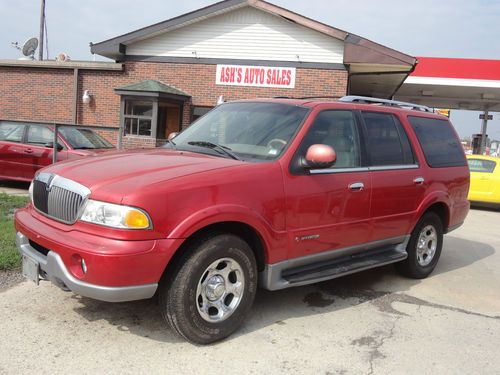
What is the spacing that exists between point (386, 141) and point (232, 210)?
2270 mm

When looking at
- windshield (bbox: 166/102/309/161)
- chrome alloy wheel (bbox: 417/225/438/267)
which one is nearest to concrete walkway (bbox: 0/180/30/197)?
windshield (bbox: 166/102/309/161)

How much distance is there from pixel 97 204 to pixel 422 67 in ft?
68.9

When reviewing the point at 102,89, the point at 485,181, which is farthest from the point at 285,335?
the point at 102,89

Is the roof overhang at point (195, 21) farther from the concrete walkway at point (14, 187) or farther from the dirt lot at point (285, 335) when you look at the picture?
the dirt lot at point (285, 335)

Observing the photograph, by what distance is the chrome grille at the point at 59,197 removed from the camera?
3298 mm

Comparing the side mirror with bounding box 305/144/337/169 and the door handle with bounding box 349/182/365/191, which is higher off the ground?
the side mirror with bounding box 305/144/337/169

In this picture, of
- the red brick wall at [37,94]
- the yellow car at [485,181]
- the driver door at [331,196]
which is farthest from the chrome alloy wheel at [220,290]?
the red brick wall at [37,94]

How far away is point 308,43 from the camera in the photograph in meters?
15.6

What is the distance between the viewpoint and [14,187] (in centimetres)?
1055

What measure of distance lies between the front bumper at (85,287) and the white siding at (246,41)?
13528 mm

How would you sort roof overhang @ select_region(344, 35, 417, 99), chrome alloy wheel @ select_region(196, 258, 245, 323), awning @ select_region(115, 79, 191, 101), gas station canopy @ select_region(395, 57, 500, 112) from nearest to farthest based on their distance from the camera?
chrome alloy wheel @ select_region(196, 258, 245, 323), roof overhang @ select_region(344, 35, 417, 99), awning @ select_region(115, 79, 191, 101), gas station canopy @ select_region(395, 57, 500, 112)

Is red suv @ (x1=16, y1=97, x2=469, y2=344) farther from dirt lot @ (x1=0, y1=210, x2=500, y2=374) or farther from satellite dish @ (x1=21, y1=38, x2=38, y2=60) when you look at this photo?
satellite dish @ (x1=21, y1=38, x2=38, y2=60)

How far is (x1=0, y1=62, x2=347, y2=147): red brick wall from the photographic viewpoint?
16.3 m

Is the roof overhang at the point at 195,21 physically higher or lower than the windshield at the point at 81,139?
higher
